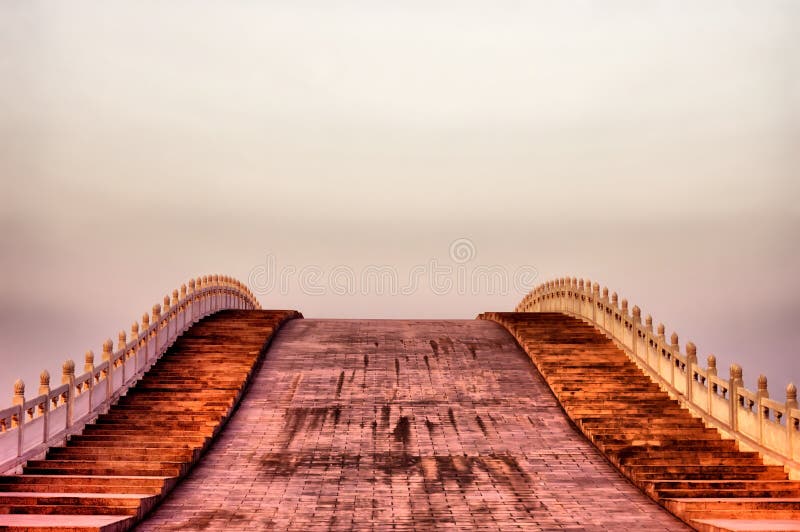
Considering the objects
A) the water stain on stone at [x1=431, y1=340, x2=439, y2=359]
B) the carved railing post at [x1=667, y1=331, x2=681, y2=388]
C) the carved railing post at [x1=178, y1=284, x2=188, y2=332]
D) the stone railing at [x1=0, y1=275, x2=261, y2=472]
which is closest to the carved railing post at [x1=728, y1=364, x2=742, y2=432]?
the carved railing post at [x1=667, y1=331, x2=681, y2=388]

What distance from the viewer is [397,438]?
17500 mm

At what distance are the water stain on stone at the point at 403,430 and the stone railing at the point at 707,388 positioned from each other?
247 inches

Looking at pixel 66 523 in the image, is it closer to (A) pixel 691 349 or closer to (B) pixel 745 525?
(B) pixel 745 525

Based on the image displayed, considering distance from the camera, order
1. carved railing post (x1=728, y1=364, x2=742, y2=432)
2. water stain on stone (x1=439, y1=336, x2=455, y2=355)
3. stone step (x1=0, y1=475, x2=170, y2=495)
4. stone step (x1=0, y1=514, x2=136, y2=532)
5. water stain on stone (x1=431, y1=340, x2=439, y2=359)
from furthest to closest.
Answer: water stain on stone (x1=439, y1=336, x2=455, y2=355) → water stain on stone (x1=431, y1=340, x2=439, y2=359) → carved railing post (x1=728, y1=364, x2=742, y2=432) → stone step (x1=0, y1=475, x2=170, y2=495) → stone step (x1=0, y1=514, x2=136, y2=532)

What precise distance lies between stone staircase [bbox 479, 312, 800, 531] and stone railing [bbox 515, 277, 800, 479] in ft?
0.84

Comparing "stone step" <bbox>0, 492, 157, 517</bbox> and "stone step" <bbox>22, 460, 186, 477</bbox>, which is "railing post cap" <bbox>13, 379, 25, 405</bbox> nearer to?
"stone step" <bbox>22, 460, 186, 477</bbox>

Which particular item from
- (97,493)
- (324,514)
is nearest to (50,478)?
(97,493)

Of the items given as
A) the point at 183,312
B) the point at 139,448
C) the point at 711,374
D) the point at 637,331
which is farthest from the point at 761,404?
the point at 183,312

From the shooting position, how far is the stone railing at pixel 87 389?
1528cm

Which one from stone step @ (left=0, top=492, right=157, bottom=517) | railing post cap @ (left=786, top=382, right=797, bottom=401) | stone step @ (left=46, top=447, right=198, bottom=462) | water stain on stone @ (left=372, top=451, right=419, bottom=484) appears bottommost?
stone step @ (left=0, top=492, right=157, bottom=517)

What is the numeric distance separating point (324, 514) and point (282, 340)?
13.6m

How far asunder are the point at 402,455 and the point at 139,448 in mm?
4928

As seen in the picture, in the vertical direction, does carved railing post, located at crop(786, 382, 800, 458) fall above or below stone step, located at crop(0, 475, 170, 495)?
above

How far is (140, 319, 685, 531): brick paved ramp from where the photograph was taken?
43.7 ft
